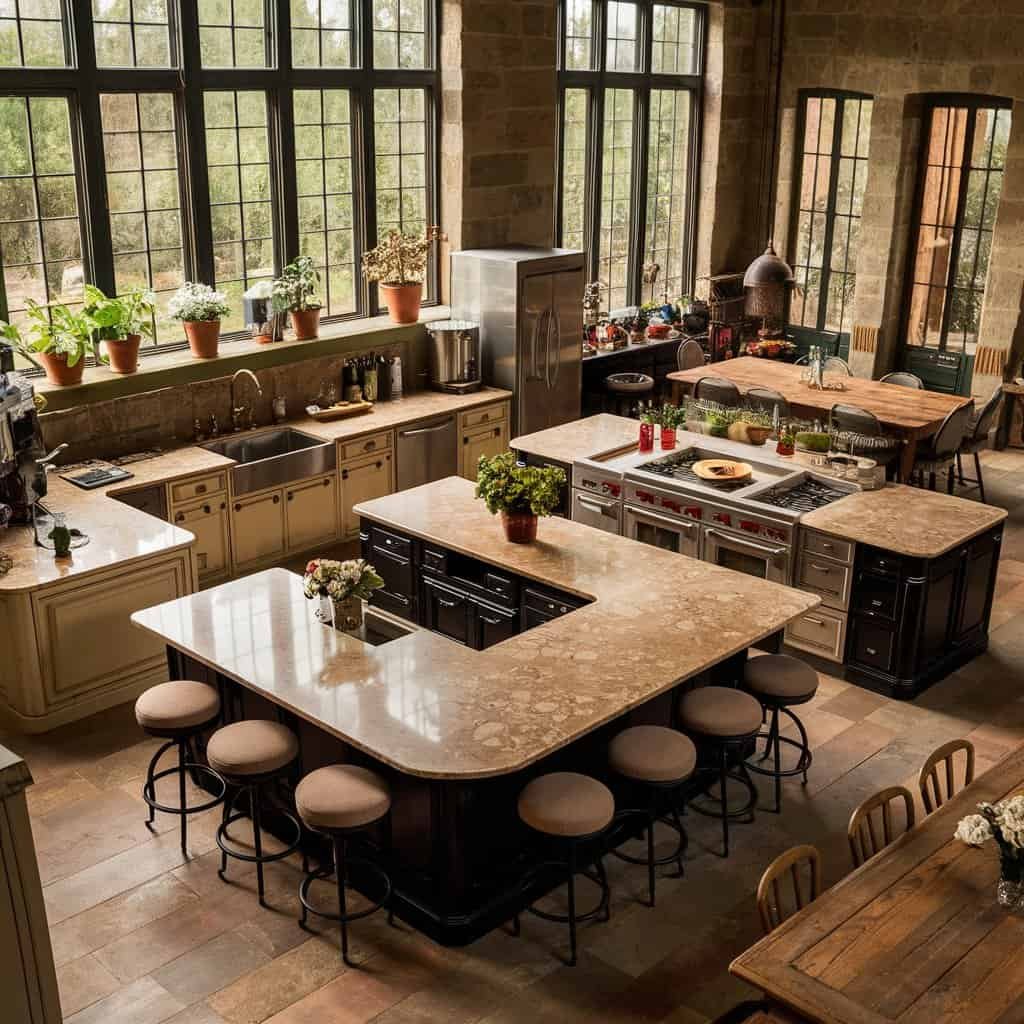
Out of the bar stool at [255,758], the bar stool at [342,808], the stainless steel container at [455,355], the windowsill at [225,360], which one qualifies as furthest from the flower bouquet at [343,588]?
the stainless steel container at [455,355]

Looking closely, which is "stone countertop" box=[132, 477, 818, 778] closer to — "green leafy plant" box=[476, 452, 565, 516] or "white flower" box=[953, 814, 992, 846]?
"green leafy plant" box=[476, 452, 565, 516]

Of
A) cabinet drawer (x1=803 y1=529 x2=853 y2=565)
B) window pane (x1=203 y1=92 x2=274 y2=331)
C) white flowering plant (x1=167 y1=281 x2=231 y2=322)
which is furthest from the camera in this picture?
window pane (x1=203 y1=92 x2=274 y2=331)

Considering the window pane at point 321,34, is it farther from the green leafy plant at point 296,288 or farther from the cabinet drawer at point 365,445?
the cabinet drawer at point 365,445

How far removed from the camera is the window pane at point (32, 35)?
8633 millimetres

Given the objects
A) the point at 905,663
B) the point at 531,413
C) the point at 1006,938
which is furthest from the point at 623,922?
the point at 531,413

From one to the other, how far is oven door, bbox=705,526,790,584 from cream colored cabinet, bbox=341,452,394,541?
3.07 m

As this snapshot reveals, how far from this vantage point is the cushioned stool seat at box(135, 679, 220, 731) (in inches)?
242

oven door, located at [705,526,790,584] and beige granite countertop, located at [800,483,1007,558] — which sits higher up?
beige granite countertop, located at [800,483,1007,558]

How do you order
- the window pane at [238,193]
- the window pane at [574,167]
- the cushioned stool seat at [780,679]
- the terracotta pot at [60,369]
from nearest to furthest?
the cushioned stool seat at [780,679] < the terracotta pot at [60,369] < the window pane at [238,193] < the window pane at [574,167]

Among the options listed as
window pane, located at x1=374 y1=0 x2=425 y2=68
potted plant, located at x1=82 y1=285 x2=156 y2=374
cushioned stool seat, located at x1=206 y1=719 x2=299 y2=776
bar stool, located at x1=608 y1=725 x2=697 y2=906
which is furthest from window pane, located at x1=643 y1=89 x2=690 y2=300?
cushioned stool seat, located at x1=206 y1=719 x2=299 y2=776

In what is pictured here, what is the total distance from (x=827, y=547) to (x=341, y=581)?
3337 mm

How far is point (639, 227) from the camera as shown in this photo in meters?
13.7

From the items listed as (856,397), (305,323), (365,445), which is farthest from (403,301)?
(856,397)

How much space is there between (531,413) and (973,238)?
537cm
